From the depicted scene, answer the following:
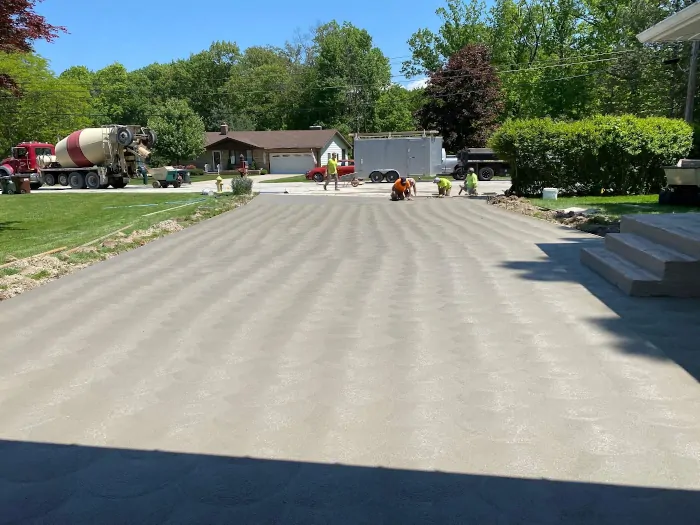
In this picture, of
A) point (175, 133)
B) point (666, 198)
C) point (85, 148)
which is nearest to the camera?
point (666, 198)

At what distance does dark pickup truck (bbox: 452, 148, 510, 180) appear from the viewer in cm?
3650

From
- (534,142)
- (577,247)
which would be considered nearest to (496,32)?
(534,142)

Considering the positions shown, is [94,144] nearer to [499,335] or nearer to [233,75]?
[499,335]

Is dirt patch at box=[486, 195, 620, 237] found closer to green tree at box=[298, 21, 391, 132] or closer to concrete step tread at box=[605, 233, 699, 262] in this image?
concrete step tread at box=[605, 233, 699, 262]

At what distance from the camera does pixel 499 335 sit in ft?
16.8

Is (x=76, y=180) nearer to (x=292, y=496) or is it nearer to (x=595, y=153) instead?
(x=595, y=153)

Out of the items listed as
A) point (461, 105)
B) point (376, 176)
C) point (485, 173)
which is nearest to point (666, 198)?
point (485, 173)

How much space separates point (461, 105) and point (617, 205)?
110 ft

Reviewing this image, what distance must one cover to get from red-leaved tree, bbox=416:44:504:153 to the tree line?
0.09m

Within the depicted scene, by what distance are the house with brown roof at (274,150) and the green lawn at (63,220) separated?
34.5 meters

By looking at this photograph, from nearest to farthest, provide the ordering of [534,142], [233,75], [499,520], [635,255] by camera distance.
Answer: [499,520], [635,255], [534,142], [233,75]

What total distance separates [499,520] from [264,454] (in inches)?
51.1

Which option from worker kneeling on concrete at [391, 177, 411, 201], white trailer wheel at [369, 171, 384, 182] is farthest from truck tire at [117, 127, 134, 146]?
worker kneeling on concrete at [391, 177, 411, 201]

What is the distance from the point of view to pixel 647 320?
17.4 ft
